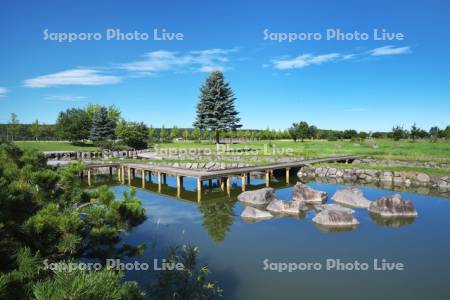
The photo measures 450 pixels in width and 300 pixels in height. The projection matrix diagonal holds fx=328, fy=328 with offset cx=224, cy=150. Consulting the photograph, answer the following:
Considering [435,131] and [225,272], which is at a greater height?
[435,131]

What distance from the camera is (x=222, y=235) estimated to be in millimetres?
13664

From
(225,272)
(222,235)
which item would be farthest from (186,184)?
(225,272)

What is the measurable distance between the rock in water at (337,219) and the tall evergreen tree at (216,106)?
3242 cm

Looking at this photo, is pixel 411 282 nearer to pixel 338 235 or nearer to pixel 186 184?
pixel 338 235

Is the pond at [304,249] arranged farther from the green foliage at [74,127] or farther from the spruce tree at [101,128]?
the green foliage at [74,127]

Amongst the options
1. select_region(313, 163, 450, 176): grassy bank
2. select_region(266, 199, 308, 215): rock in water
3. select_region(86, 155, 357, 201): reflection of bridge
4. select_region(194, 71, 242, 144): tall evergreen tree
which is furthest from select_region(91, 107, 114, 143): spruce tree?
select_region(266, 199, 308, 215): rock in water

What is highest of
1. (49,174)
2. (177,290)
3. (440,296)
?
(49,174)

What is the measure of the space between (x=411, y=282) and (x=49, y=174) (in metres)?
9.80

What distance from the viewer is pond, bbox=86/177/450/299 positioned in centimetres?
907

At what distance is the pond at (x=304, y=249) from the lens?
29.8 feet

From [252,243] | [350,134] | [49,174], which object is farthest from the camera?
[350,134]

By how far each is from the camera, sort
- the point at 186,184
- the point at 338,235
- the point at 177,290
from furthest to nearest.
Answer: the point at 186,184, the point at 338,235, the point at 177,290

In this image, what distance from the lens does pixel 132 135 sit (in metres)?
50.1

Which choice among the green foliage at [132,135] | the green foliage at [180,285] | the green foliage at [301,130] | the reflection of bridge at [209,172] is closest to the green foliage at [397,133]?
the green foliage at [301,130]
